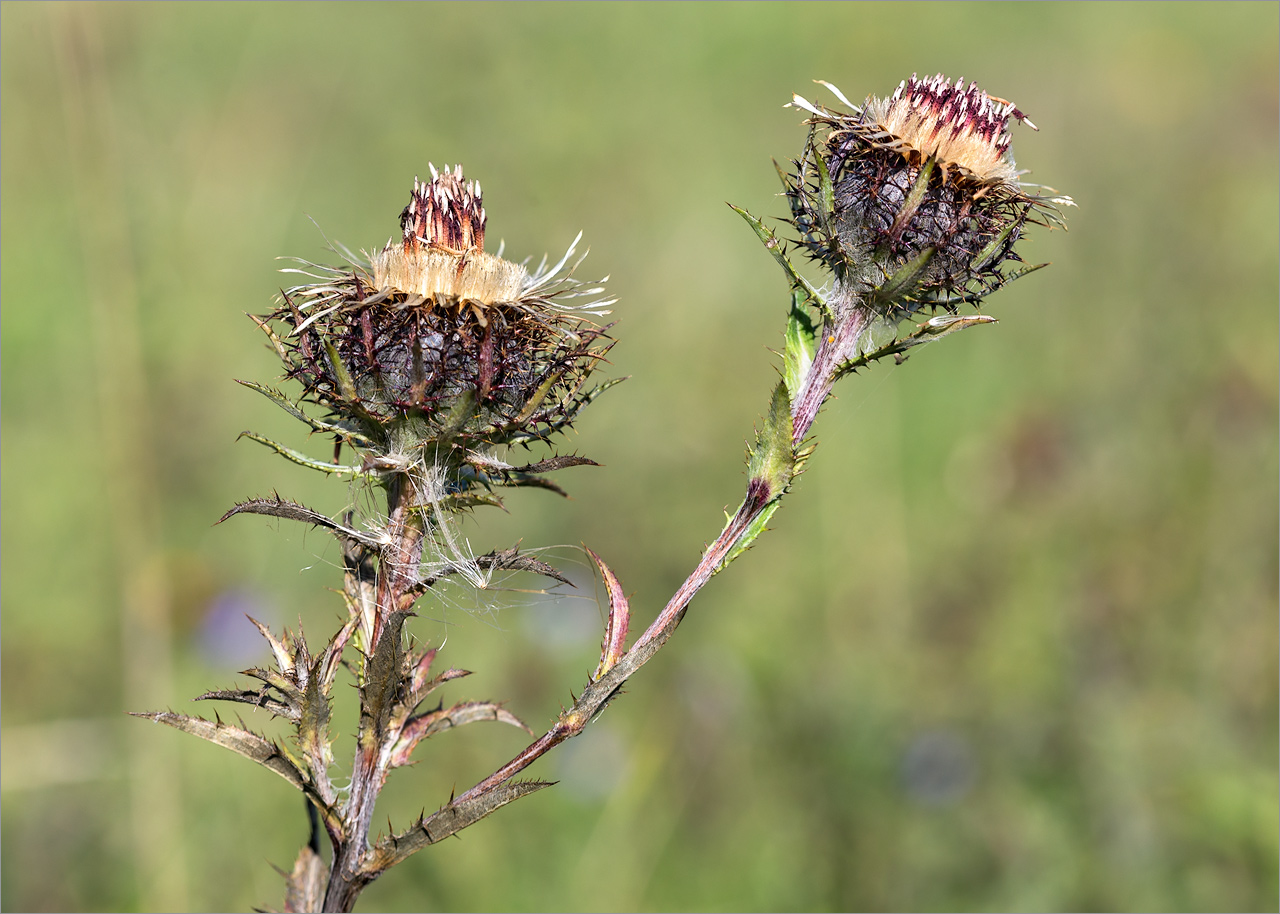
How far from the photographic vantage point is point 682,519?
616 cm

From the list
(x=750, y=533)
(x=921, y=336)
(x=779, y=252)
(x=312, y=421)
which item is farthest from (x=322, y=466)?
(x=921, y=336)

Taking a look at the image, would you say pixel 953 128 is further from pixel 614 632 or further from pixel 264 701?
pixel 264 701

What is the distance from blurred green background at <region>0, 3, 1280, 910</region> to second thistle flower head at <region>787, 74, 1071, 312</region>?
110cm

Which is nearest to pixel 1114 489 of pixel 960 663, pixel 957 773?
pixel 960 663

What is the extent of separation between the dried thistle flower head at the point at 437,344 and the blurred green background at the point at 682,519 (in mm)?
398

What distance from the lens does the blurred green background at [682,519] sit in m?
4.41

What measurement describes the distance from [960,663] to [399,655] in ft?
13.5

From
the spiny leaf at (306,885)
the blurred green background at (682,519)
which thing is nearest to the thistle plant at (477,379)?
the spiny leaf at (306,885)

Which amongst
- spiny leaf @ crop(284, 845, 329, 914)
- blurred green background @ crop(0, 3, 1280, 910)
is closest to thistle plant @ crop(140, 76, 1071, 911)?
spiny leaf @ crop(284, 845, 329, 914)

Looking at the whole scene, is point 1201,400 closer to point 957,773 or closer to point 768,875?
point 957,773

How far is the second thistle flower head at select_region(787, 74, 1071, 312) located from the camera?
2.13 metres

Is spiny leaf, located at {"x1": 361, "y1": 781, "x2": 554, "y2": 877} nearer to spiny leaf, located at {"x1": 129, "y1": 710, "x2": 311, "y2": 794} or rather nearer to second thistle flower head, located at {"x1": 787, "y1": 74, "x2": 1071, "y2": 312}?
spiny leaf, located at {"x1": 129, "y1": 710, "x2": 311, "y2": 794}

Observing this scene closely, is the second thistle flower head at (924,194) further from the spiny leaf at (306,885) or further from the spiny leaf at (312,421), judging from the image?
the spiny leaf at (306,885)

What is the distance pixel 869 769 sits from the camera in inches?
189
